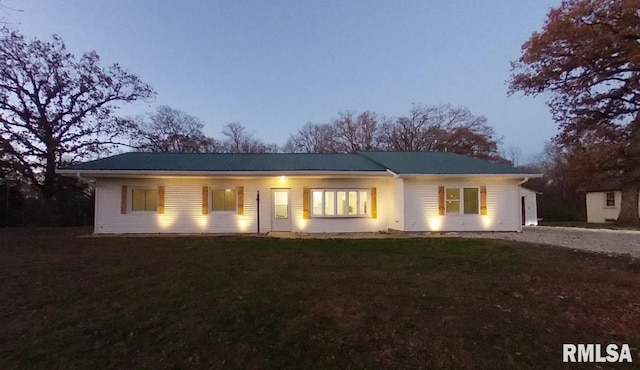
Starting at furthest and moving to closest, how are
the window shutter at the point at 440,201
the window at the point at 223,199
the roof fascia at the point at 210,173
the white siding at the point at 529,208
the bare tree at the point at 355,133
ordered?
1. the bare tree at the point at 355,133
2. the white siding at the point at 529,208
3. the window at the point at 223,199
4. the window shutter at the point at 440,201
5. the roof fascia at the point at 210,173

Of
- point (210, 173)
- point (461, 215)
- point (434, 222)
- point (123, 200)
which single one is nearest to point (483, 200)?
point (461, 215)

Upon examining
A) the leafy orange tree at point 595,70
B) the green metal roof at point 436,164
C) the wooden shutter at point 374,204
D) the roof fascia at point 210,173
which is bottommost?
the wooden shutter at point 374,204

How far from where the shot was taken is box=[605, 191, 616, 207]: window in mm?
26719

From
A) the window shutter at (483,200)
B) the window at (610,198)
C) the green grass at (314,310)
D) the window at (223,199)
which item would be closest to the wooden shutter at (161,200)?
the window at (223,199)

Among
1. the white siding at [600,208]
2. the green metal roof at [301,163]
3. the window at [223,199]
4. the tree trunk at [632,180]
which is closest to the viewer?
the green metal roof at [301,163]

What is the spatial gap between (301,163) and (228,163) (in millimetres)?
3051

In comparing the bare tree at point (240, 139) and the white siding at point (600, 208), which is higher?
the bare tree at point (240, 139)

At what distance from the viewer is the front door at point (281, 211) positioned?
568 inches

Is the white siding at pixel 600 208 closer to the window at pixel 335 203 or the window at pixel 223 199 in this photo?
the window at pixel 335 203

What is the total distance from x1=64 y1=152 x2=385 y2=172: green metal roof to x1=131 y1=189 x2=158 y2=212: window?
1.00m

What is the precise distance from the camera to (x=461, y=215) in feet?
46.3

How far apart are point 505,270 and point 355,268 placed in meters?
2.89

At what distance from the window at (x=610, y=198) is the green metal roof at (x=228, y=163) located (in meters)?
21.6

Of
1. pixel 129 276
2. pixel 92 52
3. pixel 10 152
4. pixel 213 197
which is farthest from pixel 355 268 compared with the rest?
pixel 92 52
